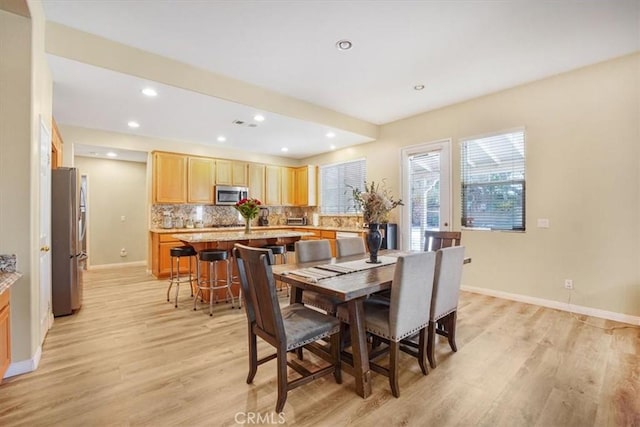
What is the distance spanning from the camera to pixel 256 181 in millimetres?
6977

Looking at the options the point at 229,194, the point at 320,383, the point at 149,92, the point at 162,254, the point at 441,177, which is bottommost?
the point at 320,383

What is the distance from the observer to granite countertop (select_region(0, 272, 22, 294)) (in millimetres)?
1753

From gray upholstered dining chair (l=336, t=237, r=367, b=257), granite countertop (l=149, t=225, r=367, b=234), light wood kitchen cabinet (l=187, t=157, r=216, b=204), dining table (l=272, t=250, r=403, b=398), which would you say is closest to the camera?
dining table (l=272, t=250, r=403, b=398)

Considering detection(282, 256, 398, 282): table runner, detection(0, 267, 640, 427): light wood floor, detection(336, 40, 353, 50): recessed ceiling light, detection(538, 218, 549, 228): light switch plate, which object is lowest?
detection(0, 267, 640, 427): light wood floor

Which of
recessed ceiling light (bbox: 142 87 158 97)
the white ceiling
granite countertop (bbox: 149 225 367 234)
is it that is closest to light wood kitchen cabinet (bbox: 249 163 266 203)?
granite countertop (bbox: 149 225 367 234)

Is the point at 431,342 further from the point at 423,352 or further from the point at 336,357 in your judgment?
the point at 336,357

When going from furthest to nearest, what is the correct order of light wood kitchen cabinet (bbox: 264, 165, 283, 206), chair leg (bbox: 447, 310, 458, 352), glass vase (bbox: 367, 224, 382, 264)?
light wood kitchen cabinet (bbox: 264, 165, 283, 206), glass vase (bbox: 367, 224, 382, 264), chair leg (bbox: 447, 310, 458, 352)

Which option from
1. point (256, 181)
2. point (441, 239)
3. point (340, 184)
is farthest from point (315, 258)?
point (256, 181)

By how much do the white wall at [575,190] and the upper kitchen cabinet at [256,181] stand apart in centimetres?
438

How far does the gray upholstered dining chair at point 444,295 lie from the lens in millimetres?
2326

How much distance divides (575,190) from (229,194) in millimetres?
5704

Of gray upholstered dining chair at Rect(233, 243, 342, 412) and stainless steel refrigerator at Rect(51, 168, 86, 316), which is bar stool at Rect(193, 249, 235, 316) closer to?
stainless steel refrigerator at Rect(51, 168, 86, 316)

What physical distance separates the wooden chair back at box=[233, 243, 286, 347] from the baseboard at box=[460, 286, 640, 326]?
11.8ft

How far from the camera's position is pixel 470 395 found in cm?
202
